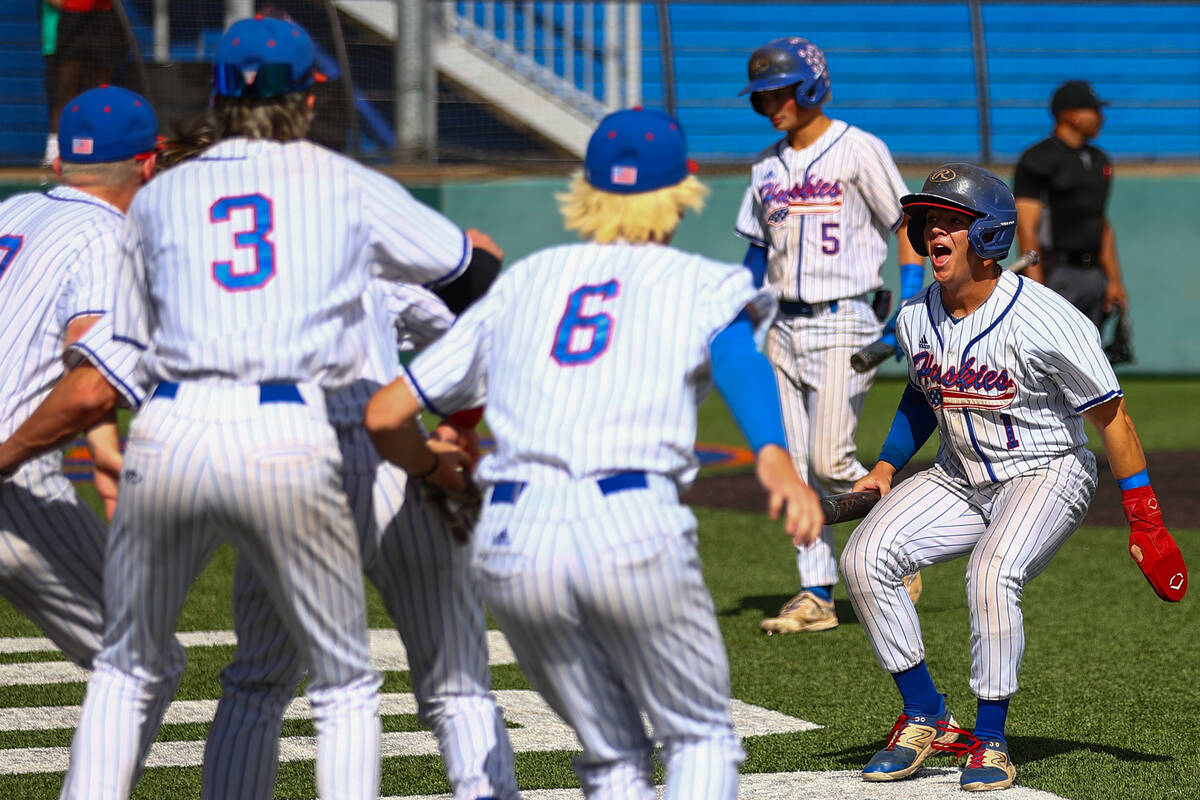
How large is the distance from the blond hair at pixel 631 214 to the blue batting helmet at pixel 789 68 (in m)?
3.57

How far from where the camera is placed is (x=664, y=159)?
3.60 meters

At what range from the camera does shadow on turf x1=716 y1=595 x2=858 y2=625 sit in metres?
7.61

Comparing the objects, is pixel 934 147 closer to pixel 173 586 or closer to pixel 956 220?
pixel 956 220

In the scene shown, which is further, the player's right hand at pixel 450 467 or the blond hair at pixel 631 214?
the player's right hand at pixel 450 467

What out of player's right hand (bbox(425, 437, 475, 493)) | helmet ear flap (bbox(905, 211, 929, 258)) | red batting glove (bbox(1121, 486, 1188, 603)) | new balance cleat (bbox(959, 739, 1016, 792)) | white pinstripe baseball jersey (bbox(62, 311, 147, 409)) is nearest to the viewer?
player's right hand (bbox(425, 437, 475, 493))

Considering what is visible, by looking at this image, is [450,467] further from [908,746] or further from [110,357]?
[908,746]

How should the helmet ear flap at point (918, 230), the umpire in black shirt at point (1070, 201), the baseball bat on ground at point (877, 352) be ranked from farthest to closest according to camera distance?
1. the umpire in black shirt at point (1070, 201)
2. the baseball bat on ground at point (877, 352)
3. the helmet ear flap at point (918, 230)

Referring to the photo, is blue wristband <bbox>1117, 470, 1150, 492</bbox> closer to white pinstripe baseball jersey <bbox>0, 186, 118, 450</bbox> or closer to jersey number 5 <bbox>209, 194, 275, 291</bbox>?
jersey number 5 <bbox>209, 194, 275, 291</bbox>

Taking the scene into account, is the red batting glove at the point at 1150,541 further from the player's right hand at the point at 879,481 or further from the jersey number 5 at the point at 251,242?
the jersey number 5 at the point at 251,242

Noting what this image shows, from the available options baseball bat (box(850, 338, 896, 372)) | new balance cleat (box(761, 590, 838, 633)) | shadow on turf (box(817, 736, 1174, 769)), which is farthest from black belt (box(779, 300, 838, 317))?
shadow on turf (box(817, 736, 1174, 769))

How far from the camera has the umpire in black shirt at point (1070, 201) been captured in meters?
10.4

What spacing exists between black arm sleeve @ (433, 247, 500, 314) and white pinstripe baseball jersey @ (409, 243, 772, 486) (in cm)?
49

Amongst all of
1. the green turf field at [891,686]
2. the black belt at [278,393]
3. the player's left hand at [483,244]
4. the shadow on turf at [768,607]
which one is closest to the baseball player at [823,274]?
the shadow on turf at [768,607]

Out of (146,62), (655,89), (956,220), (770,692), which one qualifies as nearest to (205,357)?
(956,220)
